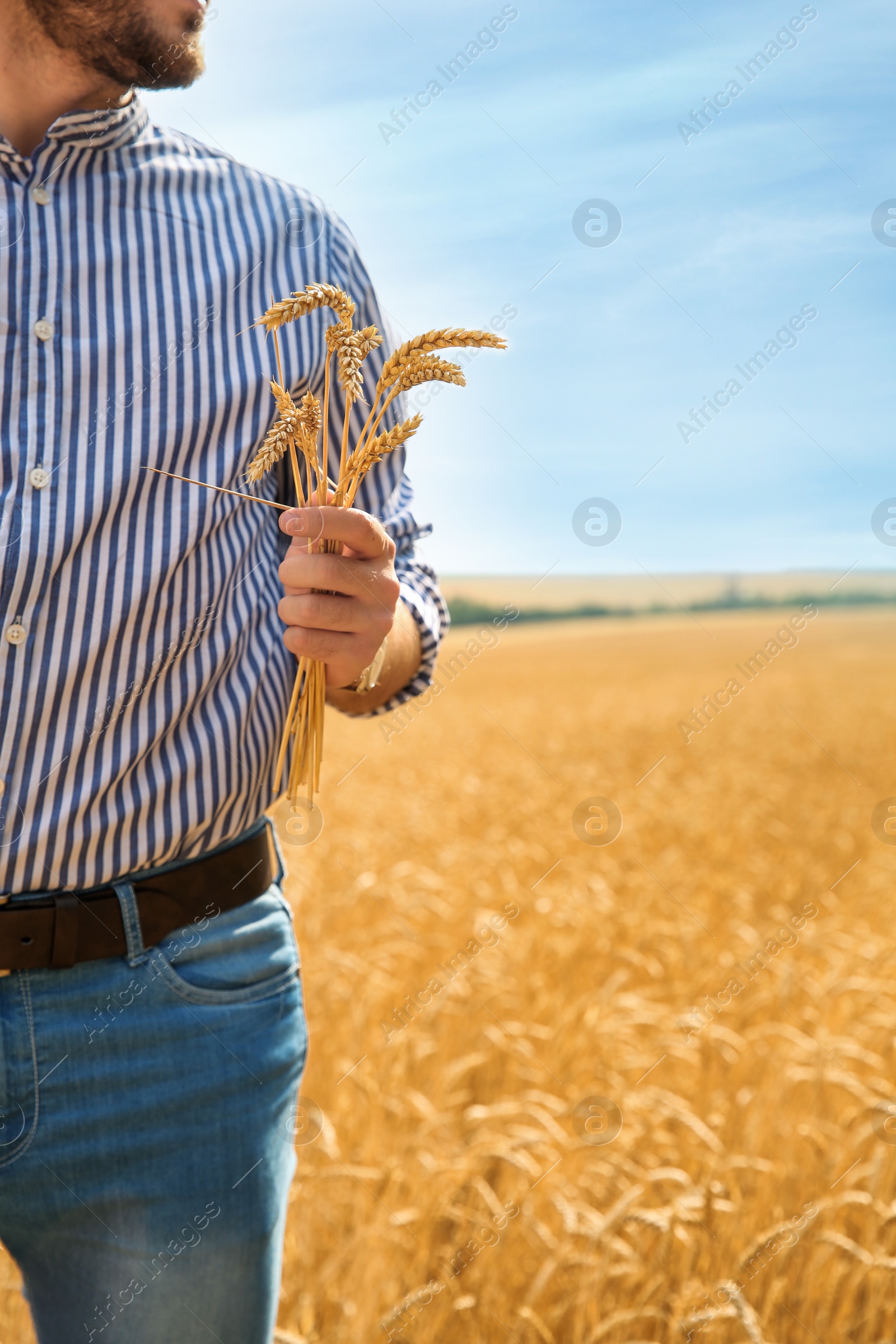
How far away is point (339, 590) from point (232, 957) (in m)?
0.55

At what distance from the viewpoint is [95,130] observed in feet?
4.31

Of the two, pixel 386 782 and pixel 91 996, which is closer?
pixel 91 996

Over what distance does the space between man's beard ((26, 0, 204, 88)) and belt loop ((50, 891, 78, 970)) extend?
109 cm

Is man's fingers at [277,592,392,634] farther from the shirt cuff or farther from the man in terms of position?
the shirt cuff

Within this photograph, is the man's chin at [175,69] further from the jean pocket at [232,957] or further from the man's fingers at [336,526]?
the jean pocket at [232,957]

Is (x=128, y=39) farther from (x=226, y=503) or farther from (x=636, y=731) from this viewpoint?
(x=636, y=731)

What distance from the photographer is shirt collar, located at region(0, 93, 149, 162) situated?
1.28 metres

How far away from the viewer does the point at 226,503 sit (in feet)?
4.34

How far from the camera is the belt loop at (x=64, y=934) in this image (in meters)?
1.18

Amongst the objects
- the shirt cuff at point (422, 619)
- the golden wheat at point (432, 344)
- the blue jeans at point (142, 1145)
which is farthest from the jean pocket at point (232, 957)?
the golden wheat at point (432, 344)

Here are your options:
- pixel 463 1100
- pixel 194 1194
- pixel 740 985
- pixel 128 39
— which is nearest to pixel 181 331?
pixel 128 39

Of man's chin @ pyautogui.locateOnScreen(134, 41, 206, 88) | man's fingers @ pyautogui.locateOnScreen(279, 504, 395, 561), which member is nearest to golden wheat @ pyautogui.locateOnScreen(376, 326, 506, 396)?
man's fingers @ pyautogui.locateOnScreen(279, 504, 395, 561)

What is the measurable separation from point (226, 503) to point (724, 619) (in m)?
70.5

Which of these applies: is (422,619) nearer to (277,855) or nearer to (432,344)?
(277,855)
